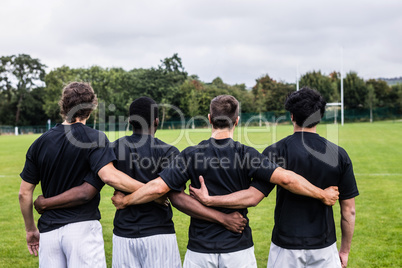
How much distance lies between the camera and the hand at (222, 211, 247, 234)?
3.18 metres

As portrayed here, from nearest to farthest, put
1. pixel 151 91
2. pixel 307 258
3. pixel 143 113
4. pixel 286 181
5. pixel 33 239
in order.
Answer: pixel 286 181, pixel 307 258, pixel 143 113, pixel 33 239, pixel 151 91

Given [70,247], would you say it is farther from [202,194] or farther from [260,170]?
[260,170]

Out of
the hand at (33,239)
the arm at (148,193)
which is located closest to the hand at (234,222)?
the arm at (148,193)

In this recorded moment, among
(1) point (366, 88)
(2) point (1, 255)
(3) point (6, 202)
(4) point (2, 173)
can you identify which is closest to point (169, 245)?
(2) point (1, 255)

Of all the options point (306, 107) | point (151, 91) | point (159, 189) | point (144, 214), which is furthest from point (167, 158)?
point (151, 91)

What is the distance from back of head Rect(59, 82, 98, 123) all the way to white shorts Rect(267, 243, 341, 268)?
7.43ft

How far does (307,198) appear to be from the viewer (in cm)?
336

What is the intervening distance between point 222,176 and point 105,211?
254 inches

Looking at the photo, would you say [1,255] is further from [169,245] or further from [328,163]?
[328,163]

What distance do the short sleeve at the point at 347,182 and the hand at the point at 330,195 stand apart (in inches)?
5.2

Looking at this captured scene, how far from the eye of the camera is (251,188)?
10.5ft

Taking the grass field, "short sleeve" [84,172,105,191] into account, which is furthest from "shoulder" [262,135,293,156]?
the grass field

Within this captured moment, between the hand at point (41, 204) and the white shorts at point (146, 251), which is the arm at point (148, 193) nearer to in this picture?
the white shorts at point (146, 251)

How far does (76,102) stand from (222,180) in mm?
1576
